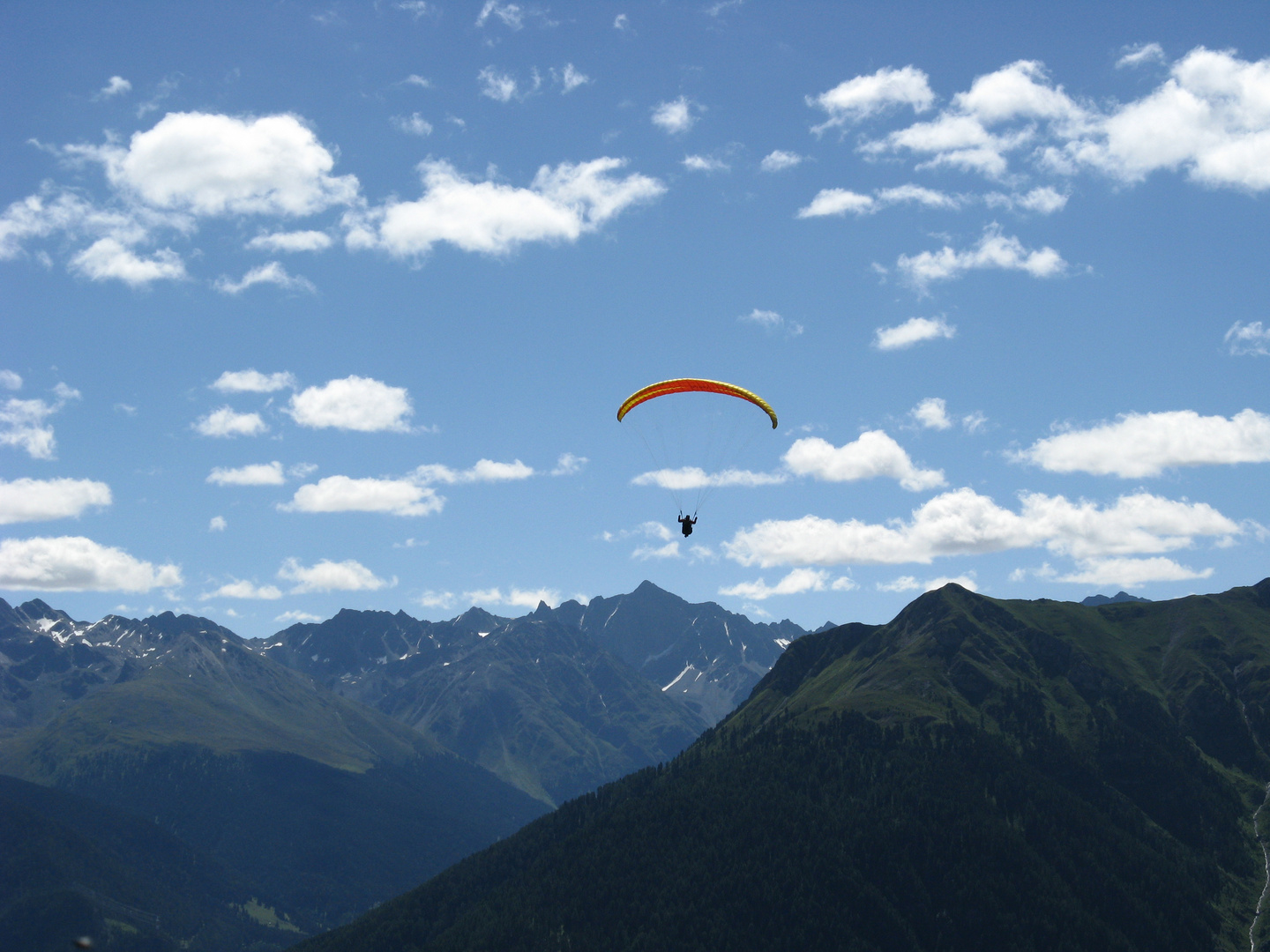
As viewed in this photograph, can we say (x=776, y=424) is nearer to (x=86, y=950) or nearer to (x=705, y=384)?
(x=705, y=384)

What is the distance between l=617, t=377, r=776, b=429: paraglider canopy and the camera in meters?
149

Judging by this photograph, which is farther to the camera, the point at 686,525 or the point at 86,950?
the point at 686,525

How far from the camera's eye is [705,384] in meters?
149

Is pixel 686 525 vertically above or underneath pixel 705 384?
underneath

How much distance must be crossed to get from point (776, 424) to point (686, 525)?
19714 mm

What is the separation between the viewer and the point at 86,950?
44.8 meters

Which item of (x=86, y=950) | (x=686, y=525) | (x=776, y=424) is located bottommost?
(x=86, y=950)

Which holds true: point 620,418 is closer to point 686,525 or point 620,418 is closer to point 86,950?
point 686,525

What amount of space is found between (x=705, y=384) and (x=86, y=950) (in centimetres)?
11420

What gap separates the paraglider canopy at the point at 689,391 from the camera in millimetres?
148750

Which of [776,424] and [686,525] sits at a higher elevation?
[776,424]

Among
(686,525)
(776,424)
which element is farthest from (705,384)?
(686,525)

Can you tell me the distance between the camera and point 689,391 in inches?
5846

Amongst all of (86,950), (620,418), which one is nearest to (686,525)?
(620,418)
